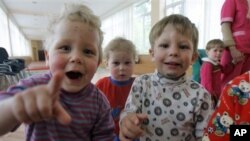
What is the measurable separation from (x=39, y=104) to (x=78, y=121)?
353 mm

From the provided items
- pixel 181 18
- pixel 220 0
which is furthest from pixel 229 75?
pixel 220 0

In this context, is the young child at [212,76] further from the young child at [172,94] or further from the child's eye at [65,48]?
the child's eye at [65,48]

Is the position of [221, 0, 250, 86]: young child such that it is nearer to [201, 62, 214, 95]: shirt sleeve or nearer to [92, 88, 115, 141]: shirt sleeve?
[201, 62, 214, 95]: shirt sleeve

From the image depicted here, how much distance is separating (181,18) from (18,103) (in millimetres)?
747

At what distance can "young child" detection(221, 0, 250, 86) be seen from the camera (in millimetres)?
1703

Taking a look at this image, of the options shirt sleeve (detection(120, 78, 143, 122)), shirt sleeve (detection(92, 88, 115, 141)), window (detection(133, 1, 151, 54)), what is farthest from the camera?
window (detection(133, 1, 151, 54))

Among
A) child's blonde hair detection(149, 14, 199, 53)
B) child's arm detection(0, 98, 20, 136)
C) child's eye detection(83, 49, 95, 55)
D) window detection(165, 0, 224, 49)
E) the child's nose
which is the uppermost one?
window detection(165, 0, 224, 49)

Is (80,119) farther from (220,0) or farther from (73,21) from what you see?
(220,0)

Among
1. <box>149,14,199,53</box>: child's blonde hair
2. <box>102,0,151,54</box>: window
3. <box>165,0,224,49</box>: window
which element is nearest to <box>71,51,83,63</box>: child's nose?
<box>149,14,199,53</box>: child's blonde hair

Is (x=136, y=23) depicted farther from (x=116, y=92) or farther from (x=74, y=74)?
(x=74, y=74)

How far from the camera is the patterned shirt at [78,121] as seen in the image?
743mm

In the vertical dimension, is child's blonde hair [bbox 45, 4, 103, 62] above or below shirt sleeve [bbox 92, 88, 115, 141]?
above

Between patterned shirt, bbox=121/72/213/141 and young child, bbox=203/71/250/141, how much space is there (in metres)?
0.12

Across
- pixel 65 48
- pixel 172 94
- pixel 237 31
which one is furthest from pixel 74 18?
pixel 237 31
